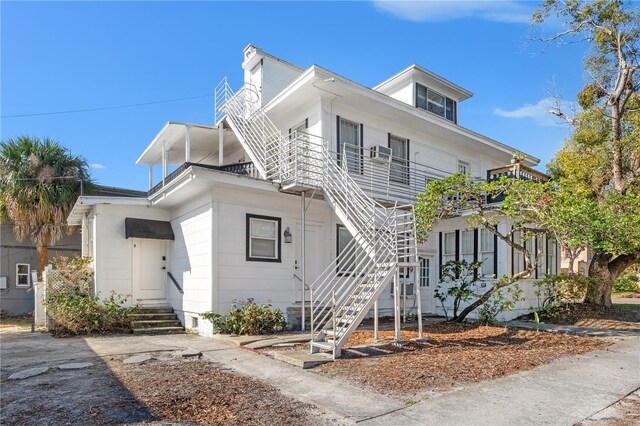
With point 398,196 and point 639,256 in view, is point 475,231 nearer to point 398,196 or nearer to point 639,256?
point 398,196

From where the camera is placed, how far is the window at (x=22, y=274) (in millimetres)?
17850

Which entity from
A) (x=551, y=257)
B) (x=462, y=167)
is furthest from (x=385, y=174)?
(x=551, y=257)

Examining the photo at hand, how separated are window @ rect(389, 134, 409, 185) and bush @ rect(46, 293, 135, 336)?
8849 millimetres

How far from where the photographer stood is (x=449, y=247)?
1491cm

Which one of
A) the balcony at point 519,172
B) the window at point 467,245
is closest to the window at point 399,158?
the window at point 467,245

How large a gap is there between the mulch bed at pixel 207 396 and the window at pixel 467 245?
9.59 meters

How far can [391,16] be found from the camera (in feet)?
35.0

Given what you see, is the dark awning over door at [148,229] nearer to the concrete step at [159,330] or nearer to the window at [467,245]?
the concrete step at [159,330]

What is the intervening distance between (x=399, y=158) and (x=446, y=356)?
804cm

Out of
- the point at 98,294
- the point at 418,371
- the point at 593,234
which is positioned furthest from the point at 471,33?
the point at 98,294

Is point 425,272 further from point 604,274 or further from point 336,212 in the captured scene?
point 336,212

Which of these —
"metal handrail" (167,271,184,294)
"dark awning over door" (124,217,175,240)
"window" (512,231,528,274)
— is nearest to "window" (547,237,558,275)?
"window" (512,231,528,274)

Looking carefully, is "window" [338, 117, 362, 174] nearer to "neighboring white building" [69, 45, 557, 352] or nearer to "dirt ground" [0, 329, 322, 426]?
"neighboring white building" [69, 45, 557, 352]

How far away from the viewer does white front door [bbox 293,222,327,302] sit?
12.3 metres
